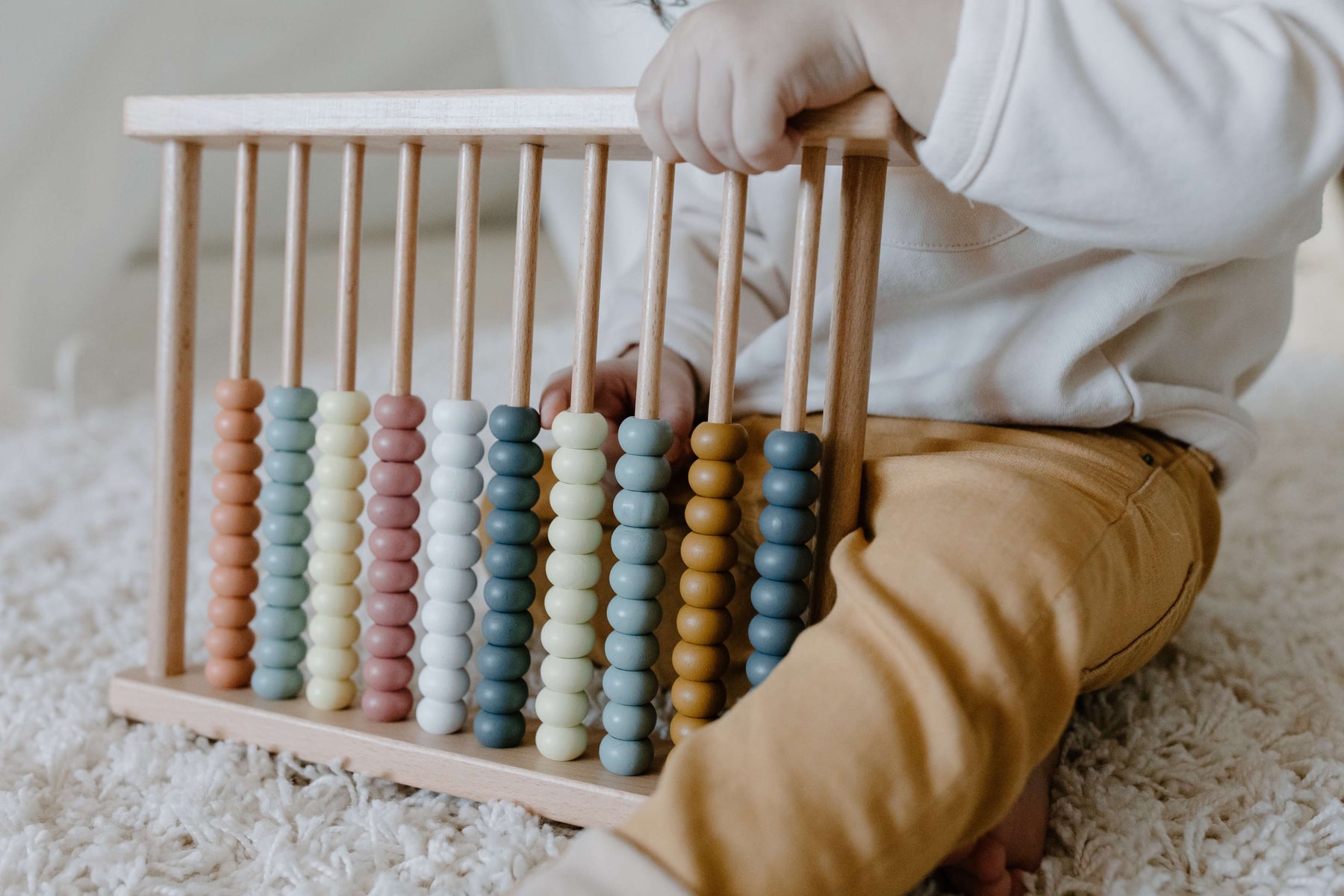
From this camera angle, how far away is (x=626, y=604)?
535 mm

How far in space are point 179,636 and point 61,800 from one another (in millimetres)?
135

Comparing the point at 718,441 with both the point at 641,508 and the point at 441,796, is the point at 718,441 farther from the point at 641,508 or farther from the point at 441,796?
the point at 441,796

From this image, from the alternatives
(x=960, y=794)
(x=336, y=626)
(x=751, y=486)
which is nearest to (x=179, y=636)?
(x=336, y=626)

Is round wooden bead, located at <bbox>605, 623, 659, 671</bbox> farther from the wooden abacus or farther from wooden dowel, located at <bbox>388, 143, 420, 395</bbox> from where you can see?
wooden dowel, located at <bbox>388, 143, 420, 395</bbox>

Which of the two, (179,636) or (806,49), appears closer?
(806,49)

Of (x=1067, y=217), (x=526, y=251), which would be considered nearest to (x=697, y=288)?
(x=526, y=251)

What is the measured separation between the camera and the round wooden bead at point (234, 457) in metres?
0.64

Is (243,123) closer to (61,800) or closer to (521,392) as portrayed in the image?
(521,392)

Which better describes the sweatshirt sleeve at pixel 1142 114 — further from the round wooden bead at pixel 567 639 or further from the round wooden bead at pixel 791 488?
the round wooden bead at pixel 567 639

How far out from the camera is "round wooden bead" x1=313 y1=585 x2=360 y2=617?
62 cm

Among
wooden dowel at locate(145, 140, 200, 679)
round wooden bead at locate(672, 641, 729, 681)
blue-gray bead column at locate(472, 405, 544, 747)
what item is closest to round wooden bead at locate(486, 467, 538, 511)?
blue-gray bead column at locate(472, 405, 544, 747)

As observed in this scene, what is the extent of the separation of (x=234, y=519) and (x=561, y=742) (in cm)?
23

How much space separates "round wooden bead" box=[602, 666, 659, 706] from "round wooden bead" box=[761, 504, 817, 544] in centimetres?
9

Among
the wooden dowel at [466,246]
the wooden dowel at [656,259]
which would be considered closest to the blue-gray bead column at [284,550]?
the wooden dowel at [466,246]
